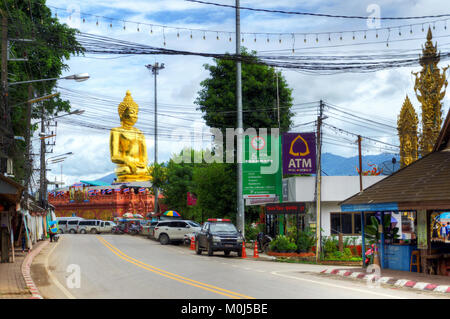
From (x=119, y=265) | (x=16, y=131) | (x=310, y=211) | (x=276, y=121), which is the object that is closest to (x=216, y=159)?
(x=276, y=121)

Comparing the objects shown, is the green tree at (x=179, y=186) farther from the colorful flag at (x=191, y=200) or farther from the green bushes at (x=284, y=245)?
the green bushes at (x=284, y=245)

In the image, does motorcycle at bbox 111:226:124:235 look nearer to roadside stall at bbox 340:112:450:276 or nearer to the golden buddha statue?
the golden buddha statue

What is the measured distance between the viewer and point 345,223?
3522 cm

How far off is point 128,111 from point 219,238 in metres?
57.7

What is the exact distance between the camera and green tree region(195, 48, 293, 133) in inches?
1634

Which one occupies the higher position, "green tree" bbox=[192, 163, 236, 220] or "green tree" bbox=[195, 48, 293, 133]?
"green tree" bbox=[195, 48, 293, 133]

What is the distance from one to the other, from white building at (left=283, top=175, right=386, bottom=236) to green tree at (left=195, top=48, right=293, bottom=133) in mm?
7948

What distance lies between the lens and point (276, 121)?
42469 millimetres

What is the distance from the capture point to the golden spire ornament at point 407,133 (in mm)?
56031

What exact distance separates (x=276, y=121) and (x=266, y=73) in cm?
365

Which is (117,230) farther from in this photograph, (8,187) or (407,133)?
(8,187)

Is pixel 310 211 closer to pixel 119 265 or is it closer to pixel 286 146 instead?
pixel 286 146

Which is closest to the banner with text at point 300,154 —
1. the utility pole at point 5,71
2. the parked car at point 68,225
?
the utility pole at point 5,71

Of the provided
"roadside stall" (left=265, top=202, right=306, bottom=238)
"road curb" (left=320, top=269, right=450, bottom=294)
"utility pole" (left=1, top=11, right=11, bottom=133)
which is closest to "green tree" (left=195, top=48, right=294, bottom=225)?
"roadside stall" (left=265, top=202, right=306, bottom=238)
